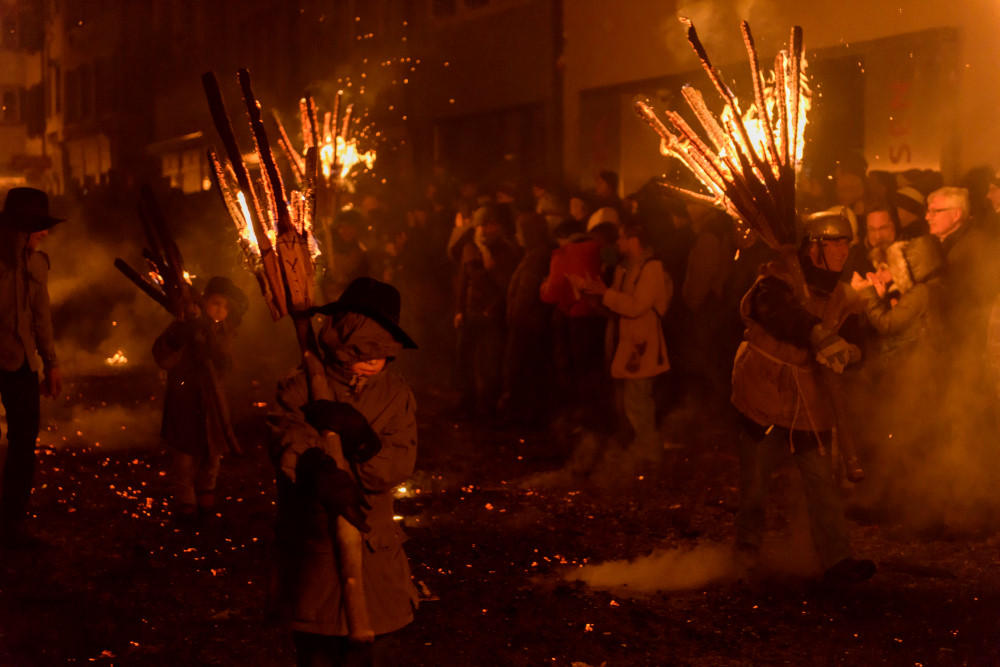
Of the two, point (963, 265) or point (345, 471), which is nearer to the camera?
point (345, 471)

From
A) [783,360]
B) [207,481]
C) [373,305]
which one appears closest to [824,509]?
[783,360]

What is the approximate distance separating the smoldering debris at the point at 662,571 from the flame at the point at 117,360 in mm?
11502

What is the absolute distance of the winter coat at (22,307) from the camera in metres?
6.93

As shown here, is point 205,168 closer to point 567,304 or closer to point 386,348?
point 567,304

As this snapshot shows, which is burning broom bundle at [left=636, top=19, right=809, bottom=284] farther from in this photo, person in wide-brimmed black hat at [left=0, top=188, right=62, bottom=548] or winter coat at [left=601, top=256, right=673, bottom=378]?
person in wide-brimmed black hat at [left=0, top=188, right=62, bottom=548]

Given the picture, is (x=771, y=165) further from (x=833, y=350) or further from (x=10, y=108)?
(x=10, y=108)

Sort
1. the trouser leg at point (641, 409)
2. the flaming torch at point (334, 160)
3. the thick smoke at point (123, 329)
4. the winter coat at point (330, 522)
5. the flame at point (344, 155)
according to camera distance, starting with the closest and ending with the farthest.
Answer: the winter coat at point (330, 522), the trouser leg at point (641, 409), the thick smoke at point (123, 329), the flaming torch at point (334, 160), the flame at point (344, 155)

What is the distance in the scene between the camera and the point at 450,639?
18.0 ft

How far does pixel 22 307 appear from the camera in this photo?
276 inches

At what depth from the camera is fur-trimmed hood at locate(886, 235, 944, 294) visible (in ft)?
25.9

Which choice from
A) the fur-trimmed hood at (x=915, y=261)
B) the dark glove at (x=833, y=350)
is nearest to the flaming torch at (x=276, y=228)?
the dark glove at (x=833, y=350)

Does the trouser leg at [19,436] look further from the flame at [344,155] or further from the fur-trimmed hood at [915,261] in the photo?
the flame at [344,155]

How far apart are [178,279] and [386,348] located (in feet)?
13.1

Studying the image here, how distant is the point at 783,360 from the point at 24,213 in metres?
4.42
